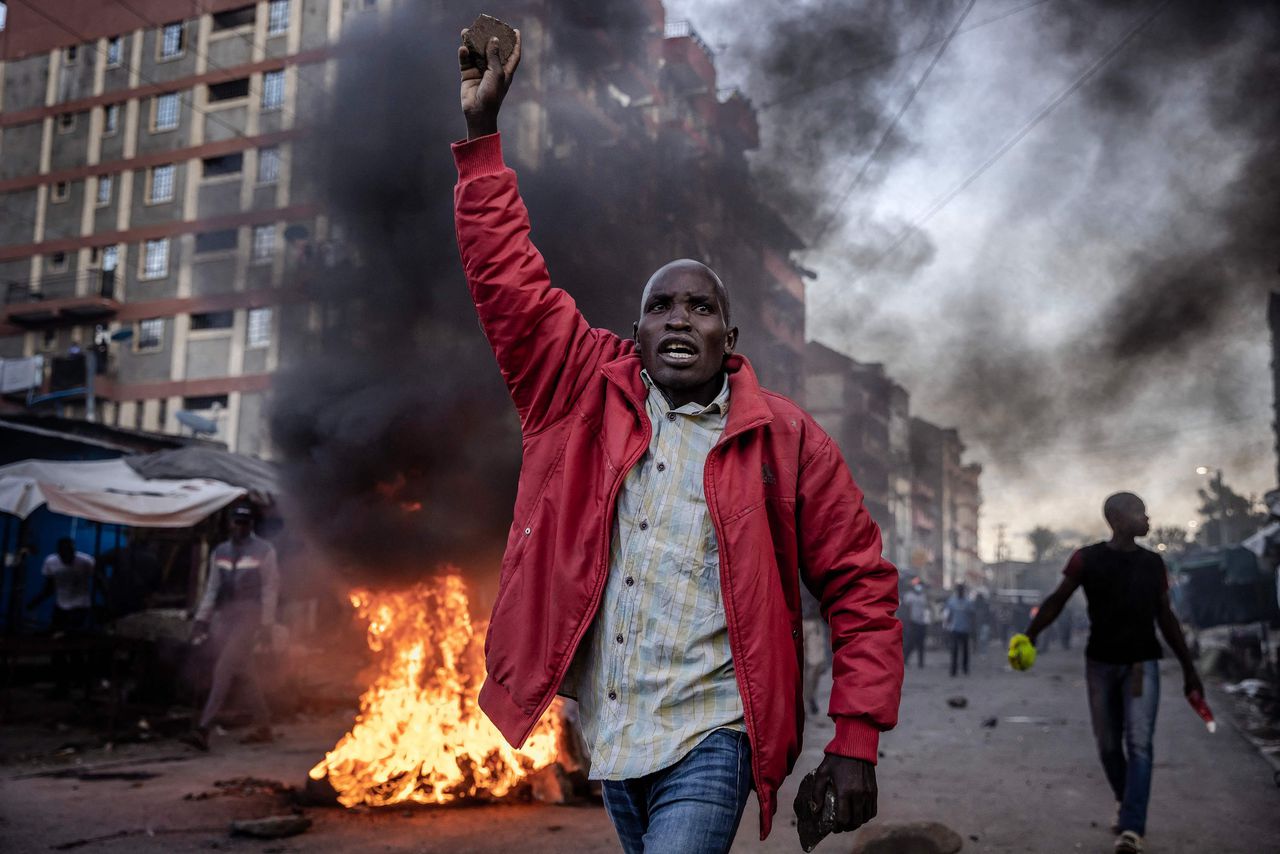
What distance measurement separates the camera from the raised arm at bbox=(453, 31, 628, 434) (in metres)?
2.05

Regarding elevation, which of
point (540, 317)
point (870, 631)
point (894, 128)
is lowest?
point (870, 631)

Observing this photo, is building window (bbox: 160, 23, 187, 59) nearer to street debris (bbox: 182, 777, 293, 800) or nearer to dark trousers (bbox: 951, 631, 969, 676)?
dark trousers (bbox: 951, 631, 969, 676)

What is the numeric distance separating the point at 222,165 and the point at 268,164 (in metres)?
2.00

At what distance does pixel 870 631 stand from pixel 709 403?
0.60m

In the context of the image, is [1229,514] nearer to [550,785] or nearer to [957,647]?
[957,647]

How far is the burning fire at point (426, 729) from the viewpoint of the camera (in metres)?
5.44

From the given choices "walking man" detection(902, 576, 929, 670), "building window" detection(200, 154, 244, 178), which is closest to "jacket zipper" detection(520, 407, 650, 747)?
"walking man" detection(902, 576, 929, 670)

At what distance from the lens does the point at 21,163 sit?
2900cm

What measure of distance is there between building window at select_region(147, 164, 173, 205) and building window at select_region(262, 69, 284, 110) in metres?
3.76

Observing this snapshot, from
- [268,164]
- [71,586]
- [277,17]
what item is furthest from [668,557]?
[277,17]

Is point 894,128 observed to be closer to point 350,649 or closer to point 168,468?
point 168,468

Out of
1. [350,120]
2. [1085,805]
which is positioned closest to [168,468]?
[350,120]

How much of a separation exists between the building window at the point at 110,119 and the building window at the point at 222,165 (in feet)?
11.6

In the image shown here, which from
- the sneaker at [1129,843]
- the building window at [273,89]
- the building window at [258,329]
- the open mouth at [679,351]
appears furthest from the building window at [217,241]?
the open mouth at [679,351]
